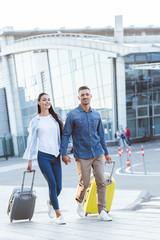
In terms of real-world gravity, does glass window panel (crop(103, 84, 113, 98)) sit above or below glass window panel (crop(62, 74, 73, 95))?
below

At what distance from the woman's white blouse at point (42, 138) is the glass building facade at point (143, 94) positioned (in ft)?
74.3

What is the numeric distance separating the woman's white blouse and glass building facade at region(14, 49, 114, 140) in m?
25.0

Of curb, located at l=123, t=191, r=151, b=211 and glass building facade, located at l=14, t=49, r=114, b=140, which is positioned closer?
curb, located at l=123, t=191, r=151, b=211

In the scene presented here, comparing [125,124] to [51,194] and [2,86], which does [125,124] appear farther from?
[51,194]

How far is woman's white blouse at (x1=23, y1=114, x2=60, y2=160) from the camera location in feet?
17.0

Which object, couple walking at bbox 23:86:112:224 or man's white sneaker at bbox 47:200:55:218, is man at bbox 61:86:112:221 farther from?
man's white sneaker at bbox 47:200:55:218

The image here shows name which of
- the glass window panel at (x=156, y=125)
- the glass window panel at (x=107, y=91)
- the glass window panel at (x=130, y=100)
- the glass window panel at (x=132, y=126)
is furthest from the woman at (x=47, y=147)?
the glass window panel at (x=156, y=125)

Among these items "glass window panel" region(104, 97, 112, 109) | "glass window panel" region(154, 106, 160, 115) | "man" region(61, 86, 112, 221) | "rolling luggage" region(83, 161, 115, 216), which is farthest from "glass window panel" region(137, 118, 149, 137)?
"man" region(61, 86, 112, 221)

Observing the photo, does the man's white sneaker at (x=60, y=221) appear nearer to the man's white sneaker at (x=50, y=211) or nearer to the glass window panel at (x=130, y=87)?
the man's white sneaker at (x=50, y=211)

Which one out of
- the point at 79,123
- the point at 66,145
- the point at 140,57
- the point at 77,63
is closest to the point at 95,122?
the point at 79,123

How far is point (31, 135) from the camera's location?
527 centimetres

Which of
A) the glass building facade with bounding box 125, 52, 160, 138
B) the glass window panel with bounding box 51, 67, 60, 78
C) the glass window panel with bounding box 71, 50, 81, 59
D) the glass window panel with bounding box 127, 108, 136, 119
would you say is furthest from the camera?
the glass window panel with bounding box 51, 67, 60, 78

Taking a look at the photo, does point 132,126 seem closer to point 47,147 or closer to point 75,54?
point 75,54

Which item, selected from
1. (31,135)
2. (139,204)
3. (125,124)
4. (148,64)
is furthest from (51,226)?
(125,124)
